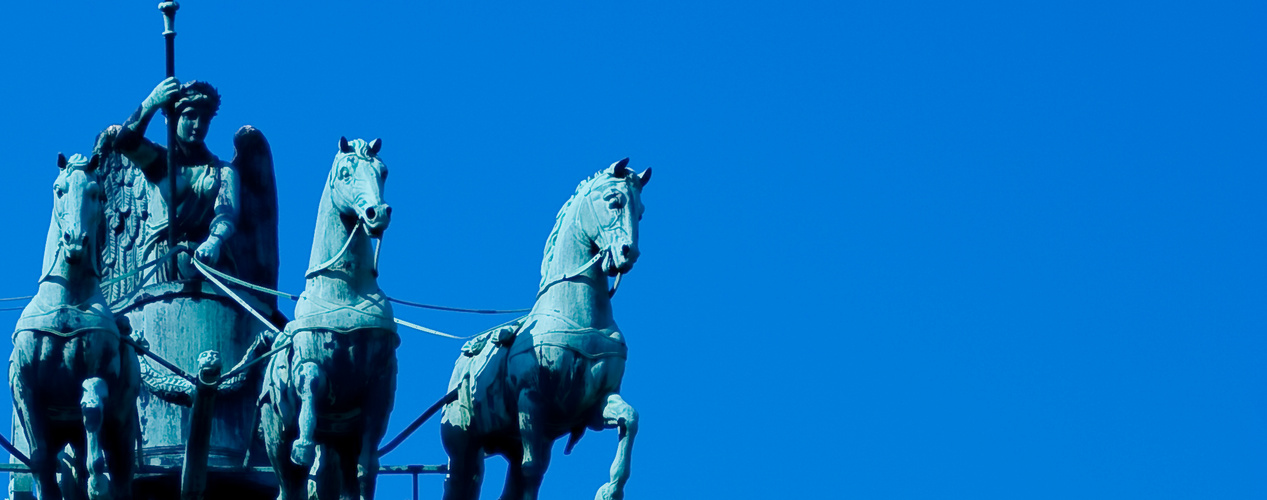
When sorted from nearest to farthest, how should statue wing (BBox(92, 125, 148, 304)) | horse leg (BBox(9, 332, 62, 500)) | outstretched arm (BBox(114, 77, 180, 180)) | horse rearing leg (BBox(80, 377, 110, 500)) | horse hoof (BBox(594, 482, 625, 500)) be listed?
horse hoof (BBox(594, 482, 625, 500)) < horse rearing leg (BBox(80, 377, 110, 500)) < horse leg (BBox(9, 332, 62, 500)) < outstretched arm (BBox(114, 77, 180, 180)) < statue wing (BBox(92, 125, 148, 304))

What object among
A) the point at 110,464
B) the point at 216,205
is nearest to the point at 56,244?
the point at 110,464

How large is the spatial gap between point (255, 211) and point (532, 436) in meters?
4.14

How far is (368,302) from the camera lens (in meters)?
21.3

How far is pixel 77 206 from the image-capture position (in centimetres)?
2103

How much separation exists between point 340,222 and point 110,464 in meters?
2.06

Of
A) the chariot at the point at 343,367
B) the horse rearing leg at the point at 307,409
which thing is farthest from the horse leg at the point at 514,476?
the horse rearing leg at the point at 307,409

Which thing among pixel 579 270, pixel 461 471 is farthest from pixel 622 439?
pixel 461 471

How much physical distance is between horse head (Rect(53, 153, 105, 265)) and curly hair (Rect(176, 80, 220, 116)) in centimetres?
277

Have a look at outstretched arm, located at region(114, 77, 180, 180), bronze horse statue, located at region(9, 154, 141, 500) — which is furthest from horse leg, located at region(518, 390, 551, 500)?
outstretched arm, located at region(114, 77, 180, 180)

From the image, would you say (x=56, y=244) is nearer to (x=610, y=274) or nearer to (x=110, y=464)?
(x=110, y=464)

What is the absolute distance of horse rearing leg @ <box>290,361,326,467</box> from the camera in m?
21.0

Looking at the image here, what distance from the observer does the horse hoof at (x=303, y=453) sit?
20938 mm

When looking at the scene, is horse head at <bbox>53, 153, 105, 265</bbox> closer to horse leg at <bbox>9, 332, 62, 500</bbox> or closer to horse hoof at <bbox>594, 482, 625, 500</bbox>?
horse leg at <bbox>9, 332, 62, 500</bbox>

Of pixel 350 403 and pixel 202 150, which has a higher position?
pixel 202 150
